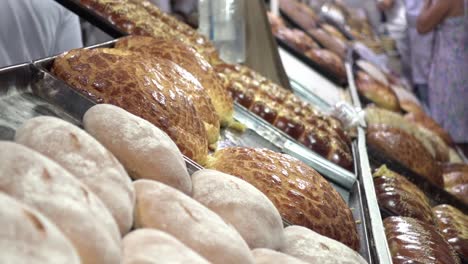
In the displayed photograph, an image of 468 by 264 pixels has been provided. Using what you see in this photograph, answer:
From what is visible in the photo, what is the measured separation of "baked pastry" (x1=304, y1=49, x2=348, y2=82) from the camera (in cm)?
452

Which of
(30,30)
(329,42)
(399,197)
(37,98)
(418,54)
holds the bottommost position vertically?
(30,30)

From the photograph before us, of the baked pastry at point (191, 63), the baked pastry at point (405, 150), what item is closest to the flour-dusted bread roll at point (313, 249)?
the baked pastry at point (191, 63)

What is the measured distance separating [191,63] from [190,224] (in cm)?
120

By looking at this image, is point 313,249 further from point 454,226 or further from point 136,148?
point 454,226

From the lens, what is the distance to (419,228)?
205 cm

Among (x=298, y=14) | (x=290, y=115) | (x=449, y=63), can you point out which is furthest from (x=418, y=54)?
(x=290, y=115)

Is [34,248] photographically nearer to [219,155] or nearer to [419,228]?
[219,155]

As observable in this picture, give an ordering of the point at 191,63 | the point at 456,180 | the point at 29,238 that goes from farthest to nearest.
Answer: the point at 456,180 < the point at 191,63 < the point at 29,238

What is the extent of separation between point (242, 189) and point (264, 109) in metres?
1.36

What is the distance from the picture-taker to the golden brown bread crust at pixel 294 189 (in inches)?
58.1

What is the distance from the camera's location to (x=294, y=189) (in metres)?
1.52

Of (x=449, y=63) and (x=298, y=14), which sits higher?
(x=449, y=63)

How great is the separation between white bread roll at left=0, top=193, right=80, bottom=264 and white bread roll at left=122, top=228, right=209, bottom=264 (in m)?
0.10

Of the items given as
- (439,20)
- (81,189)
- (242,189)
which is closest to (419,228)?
(242,189)
